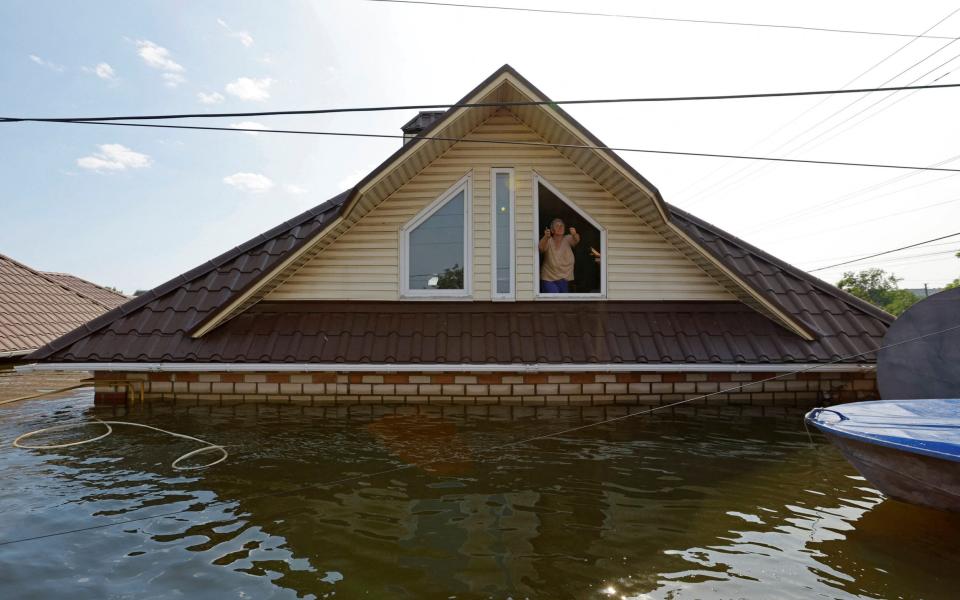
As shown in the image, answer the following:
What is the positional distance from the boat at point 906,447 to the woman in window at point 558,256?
15.1 ft

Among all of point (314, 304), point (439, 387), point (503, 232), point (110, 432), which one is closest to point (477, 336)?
point (439, 387)

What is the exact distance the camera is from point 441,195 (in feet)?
29.6

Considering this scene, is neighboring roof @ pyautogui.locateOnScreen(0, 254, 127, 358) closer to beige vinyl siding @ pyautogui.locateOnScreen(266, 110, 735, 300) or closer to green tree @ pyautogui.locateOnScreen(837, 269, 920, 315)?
beige vinyl siding @ pyautogui.locateOnScreen(266, 110, 735, 300)

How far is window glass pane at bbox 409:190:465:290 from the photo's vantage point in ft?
29.9

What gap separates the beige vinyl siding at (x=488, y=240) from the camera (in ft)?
29.4

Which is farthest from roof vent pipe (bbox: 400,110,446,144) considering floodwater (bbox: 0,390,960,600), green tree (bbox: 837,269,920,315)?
green tree (bbox: 837,269,920,315)

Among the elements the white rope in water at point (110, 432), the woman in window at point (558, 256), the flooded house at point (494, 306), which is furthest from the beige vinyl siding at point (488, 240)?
the white rope in water at point (110, 432)

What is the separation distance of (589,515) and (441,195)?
20.4 feet

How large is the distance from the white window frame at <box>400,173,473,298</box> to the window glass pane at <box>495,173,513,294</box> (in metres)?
0.51

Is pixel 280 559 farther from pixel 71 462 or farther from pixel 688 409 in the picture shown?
pixel 688 409

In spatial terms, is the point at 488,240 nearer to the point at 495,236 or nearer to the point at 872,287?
the point at 495,236

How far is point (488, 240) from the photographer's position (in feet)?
29.6

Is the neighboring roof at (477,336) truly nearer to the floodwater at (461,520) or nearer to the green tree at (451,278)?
the green tree at (451,278)

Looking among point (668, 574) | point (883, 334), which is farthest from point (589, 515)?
point (883, 334)
